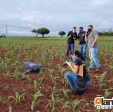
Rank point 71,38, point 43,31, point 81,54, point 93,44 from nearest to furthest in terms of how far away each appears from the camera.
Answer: point 81,54 < point 93,44 < point 71,38 < point 43,31

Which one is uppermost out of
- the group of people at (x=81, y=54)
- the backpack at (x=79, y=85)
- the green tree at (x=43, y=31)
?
the green tree at (x=43, y=31)

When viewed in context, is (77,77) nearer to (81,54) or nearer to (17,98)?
(81,54)

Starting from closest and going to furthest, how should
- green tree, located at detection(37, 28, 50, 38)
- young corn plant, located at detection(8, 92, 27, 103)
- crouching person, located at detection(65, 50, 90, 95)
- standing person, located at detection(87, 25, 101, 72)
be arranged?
young corn plant, located at detection(8, 92, 27, 103) < crouching person, located at detection(65, 50, 90, 95) < standing person, located at detection(87, 25, 101, 72) < green tree, located at detection(37, 28, 50, 38)

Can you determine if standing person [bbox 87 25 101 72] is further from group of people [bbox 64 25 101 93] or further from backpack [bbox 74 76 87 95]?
backpack [bbox 74 76 87 95]

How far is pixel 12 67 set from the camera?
29.0 feet

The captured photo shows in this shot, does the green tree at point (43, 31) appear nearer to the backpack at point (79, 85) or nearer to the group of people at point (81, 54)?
the group of people at point (81, 54)

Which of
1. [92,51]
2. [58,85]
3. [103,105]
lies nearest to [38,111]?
Result: [103,105]

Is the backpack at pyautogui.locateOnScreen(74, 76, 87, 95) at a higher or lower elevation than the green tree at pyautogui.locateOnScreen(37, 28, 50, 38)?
lower

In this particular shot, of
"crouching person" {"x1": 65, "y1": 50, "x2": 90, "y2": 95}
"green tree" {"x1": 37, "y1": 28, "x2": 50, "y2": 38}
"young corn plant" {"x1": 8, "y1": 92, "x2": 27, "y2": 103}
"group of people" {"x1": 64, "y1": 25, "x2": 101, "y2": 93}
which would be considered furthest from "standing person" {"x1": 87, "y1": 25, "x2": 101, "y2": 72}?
"green tree" {"x1": 37, "y1": 28, "x2": 50, "y2": 38}

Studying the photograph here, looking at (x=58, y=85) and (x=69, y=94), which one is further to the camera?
(x=58, y=85)

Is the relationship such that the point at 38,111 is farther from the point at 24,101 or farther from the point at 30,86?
the point at 30,86

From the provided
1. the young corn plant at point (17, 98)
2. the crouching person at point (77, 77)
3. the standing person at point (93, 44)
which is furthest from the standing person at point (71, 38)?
the young corn plant at point (17, 98)

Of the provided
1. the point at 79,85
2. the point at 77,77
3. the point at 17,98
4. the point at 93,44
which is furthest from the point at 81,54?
the point at 93,44

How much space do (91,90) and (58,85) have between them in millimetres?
918
